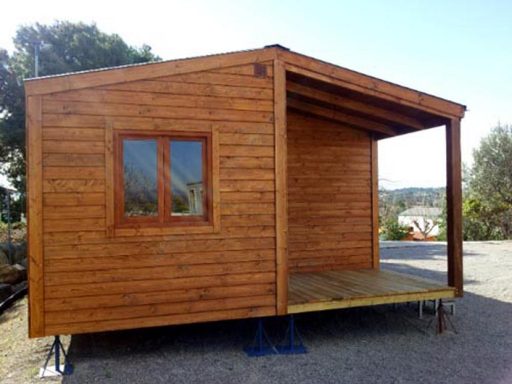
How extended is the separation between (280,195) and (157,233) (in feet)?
4.61

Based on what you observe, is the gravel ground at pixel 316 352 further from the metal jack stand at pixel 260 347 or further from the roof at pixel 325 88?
the roof at pixel 325 88

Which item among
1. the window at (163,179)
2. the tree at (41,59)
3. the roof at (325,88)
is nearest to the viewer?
the roof at (325,88)

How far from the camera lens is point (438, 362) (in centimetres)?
457

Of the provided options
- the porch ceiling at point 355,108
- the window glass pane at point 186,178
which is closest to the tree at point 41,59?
the porch ceiling at point 355,108

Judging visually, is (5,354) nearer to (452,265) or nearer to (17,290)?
(17,290)

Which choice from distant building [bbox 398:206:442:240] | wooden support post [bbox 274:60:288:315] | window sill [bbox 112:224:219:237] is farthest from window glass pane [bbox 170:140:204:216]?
distant building [bbox 398:206:442:240]

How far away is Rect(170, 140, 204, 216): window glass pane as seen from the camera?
15.0ft

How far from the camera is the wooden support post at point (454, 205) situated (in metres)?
5.62

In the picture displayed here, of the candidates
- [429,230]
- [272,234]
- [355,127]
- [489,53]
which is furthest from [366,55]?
[429,230]

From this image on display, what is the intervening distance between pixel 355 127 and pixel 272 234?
11.0 feet

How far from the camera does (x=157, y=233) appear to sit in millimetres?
4473

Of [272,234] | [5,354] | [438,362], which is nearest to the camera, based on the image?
[438,362]

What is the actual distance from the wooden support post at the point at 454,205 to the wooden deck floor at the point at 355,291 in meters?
0.23

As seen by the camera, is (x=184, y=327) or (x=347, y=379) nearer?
(x=347, y=379)
